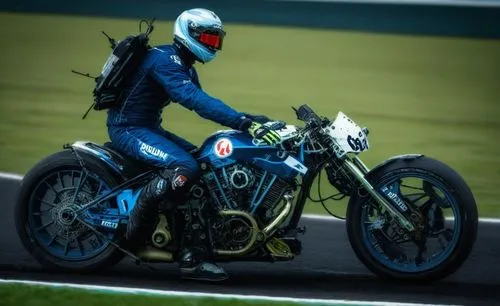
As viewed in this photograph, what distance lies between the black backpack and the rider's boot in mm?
1167

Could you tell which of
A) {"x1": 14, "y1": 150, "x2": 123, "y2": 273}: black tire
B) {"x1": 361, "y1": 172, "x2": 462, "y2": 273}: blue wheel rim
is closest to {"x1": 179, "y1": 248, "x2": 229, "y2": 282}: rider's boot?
{"x1": 14, "y1": 150, "x2": 123, "y2": 273}: black tire

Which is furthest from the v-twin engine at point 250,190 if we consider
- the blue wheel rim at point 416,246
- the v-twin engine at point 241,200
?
→ the blue wheel rim at point 416,246

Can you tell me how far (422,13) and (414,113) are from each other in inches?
175

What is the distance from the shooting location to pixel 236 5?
71.7 feet

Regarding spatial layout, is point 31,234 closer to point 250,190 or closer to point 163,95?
point 163,95

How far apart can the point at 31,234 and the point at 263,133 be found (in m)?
1.81

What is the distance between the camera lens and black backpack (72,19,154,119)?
884cm

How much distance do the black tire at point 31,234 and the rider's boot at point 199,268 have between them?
50cm

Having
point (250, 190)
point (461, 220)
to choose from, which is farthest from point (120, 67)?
point (461, 220)

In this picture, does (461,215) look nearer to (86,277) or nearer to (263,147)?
(263,147)

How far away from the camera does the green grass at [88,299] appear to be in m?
8.08

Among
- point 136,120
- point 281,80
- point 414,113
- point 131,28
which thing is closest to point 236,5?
point 131,28

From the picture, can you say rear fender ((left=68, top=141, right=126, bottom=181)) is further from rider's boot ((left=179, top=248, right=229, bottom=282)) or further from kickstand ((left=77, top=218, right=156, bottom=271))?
rider's boot ((left=179, top=248, right=229, bottom=282))

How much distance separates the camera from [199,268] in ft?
29.0
